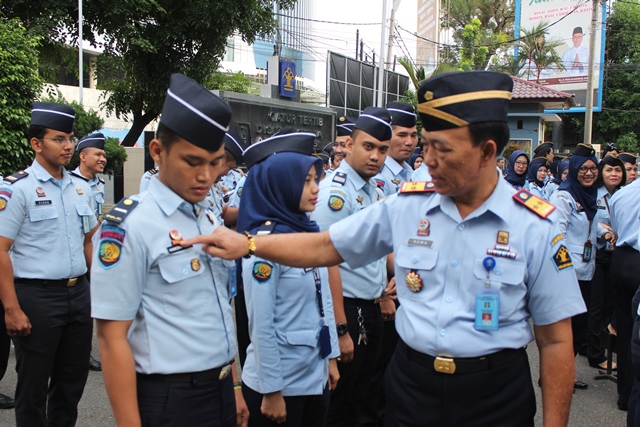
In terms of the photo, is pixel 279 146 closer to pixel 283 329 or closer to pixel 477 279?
pixel 283 329

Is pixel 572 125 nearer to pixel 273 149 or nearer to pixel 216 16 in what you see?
pixel 216 16

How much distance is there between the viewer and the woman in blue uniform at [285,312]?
2682mm

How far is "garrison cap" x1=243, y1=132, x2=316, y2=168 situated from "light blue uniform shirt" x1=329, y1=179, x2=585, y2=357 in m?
Answer: 1.16

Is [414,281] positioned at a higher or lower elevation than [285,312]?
higher

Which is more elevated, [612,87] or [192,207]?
[612,87]

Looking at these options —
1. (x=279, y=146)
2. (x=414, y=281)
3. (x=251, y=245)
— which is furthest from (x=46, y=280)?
(x=414, y=281)

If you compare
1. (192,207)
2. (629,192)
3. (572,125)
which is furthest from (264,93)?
(572,125)

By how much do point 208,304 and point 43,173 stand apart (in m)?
2.27

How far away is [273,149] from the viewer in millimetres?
3111

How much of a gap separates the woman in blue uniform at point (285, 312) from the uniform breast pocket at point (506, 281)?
3.38 ft

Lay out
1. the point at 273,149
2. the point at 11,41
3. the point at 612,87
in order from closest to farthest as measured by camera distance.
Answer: the point at 273,149 < the point at 11,41 < the point at 612,87

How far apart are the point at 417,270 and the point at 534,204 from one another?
46 cm

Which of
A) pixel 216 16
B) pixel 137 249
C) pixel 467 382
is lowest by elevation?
pixel 467 382

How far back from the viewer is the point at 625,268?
4.70m
